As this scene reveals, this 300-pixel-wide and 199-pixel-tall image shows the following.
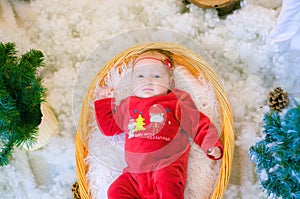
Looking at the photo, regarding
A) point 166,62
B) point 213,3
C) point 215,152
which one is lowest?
point 215,152

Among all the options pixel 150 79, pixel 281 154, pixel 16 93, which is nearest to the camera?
pixel 281 154

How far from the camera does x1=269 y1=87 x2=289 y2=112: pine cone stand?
1.18 meters

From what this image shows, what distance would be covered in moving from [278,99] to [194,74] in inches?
9.0

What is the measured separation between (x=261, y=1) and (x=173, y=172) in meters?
0.57

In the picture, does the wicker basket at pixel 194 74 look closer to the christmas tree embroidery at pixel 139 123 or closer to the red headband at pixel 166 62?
the red headband at pixel 166 62

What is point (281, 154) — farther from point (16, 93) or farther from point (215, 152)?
point (16, 93)

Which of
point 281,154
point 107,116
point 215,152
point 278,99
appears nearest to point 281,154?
point 281,154

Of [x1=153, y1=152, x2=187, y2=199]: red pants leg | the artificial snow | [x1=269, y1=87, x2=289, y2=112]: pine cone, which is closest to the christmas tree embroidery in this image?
[x1=153, y1=152, x2=187, y2=199]: red pants leg

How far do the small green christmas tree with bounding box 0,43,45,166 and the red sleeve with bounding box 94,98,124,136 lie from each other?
0.58ft

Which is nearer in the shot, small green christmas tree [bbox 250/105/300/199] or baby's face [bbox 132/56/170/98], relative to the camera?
small green christmas tree [bbox 250/105/300/199]

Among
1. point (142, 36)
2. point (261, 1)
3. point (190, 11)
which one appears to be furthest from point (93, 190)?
point (261, 1)

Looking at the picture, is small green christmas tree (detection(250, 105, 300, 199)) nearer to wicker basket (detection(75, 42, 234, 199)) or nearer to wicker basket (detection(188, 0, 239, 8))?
wicker basket (detection(75, 42, 234, 199))

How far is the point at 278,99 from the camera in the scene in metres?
1.18

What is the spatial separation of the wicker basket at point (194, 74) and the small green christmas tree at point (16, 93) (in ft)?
0.49
